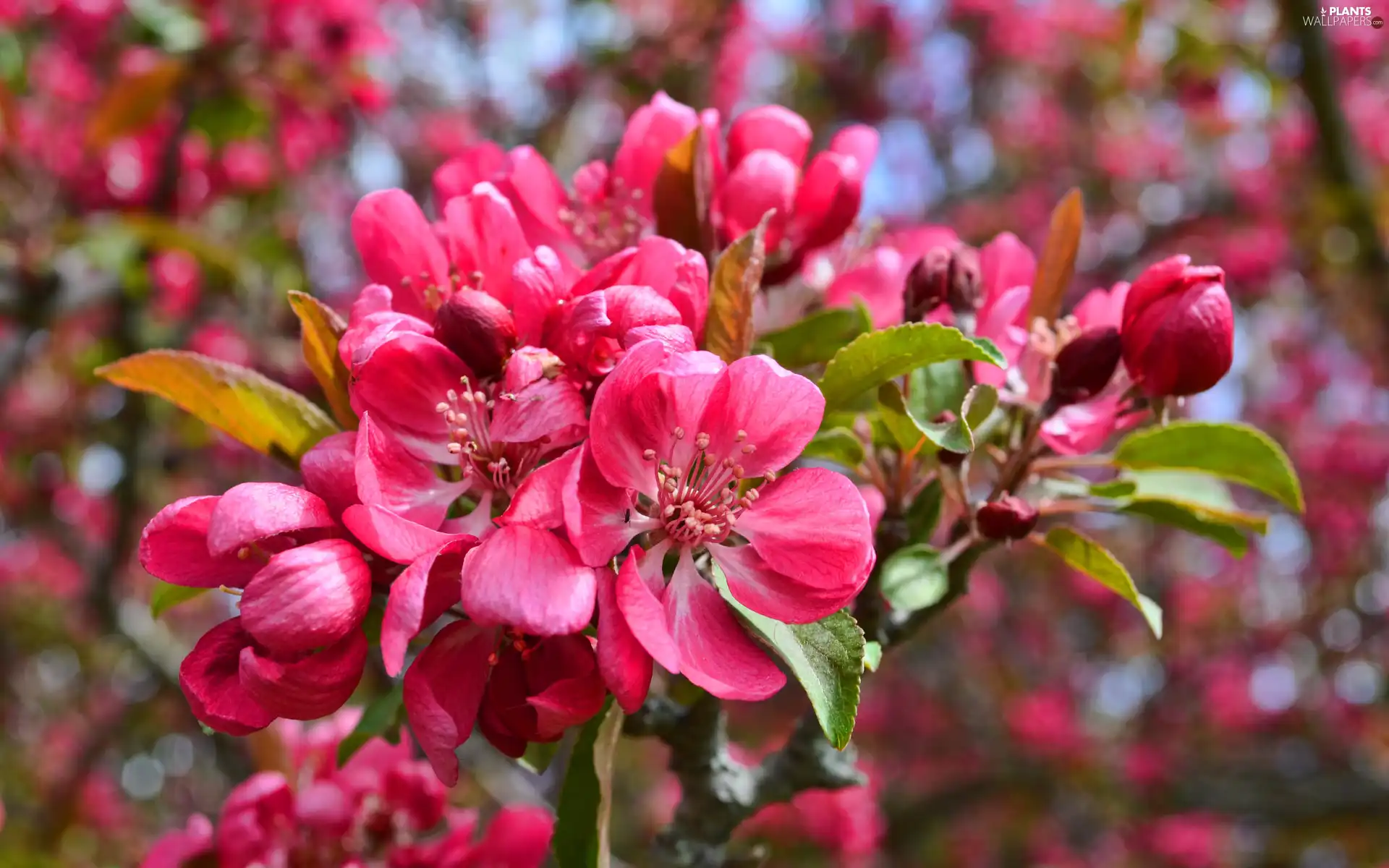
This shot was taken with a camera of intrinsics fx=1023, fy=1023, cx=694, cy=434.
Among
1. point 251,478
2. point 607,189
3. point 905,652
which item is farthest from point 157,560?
point 905,652

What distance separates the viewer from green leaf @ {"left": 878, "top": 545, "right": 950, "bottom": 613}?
1059 millimetres

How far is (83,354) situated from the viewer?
3510 mm

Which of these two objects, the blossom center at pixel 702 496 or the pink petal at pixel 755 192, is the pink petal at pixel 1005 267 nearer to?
the pink petal at pixel 755 192

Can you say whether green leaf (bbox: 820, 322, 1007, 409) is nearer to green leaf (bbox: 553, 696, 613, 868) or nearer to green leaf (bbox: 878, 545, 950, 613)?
green leaf (bbox: 878, 545, 950, 613)

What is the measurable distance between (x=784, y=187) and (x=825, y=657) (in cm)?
56

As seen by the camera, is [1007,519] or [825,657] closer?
[825,657]

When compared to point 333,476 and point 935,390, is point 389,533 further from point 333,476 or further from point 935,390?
point 935,390

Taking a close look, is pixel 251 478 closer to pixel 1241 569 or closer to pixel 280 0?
pixel 280 0

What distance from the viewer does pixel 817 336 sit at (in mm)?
1183

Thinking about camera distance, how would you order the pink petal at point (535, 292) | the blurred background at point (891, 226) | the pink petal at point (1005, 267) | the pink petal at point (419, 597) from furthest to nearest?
the blurred background at point (891, 226), the pink petal at point (1005, 267), the pink petal at point (535, 292), the pink petal at point (419, 597)

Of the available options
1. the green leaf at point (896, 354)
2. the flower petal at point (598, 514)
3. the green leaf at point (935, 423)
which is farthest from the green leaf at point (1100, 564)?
the flower petal at point (598, 514)

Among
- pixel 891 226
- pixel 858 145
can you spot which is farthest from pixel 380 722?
pixel 891 226

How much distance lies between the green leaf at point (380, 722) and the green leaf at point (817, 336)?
0.59m

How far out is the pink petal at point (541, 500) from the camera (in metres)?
0.78
